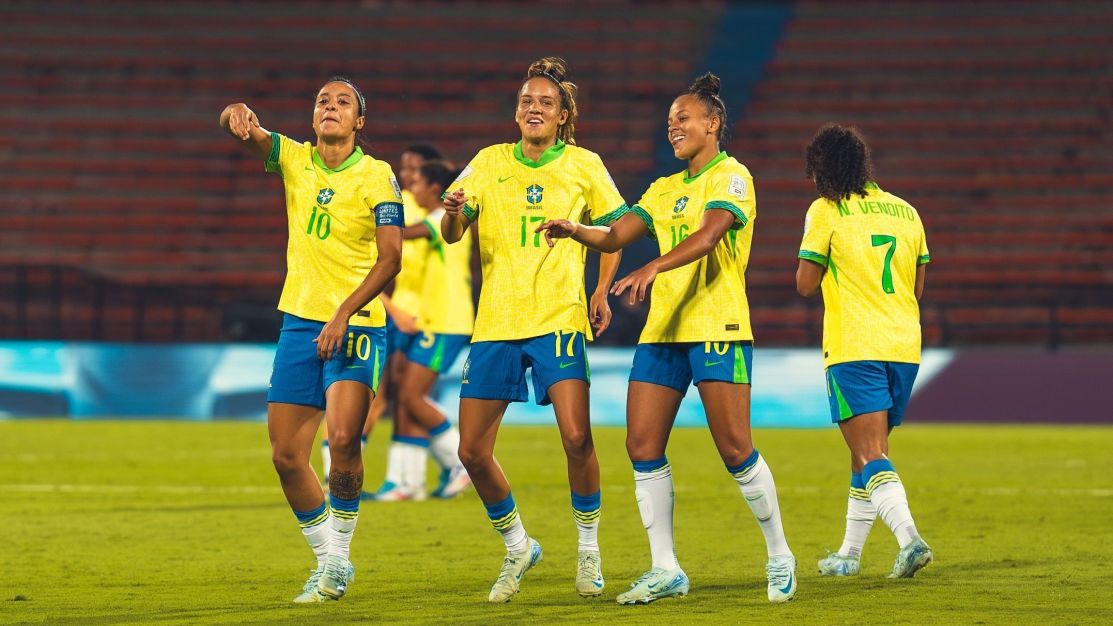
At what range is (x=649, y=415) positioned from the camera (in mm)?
6000

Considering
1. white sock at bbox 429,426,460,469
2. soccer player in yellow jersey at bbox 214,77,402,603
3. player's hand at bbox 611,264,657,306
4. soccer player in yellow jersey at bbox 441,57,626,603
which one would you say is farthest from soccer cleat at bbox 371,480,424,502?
player's hand at bbox 611,264,657,306

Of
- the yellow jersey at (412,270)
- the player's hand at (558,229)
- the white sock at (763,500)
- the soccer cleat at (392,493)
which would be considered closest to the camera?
the player's hand at (558,229)

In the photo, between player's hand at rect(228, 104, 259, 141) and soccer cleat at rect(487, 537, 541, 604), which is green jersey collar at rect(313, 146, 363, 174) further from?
soccer cleat at rect(487, 537, 541, 604)

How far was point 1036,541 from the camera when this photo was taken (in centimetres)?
790

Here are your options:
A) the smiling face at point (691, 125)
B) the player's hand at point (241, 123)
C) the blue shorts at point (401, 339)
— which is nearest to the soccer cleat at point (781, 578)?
the smiling face at point (691, 125)

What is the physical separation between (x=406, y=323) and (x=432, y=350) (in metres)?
0.26

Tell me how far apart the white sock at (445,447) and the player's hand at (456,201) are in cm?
452

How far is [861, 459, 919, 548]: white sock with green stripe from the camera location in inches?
252

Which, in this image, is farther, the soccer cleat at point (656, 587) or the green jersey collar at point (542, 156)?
the green jersey collar at point (542, 156)

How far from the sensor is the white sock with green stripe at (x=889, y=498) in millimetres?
6395

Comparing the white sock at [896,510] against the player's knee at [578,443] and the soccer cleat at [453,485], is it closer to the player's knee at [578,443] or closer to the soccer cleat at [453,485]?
the player's knee at [578,443]

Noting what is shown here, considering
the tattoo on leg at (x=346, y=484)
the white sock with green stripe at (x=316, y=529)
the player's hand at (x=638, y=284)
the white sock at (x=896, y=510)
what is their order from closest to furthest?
the player's hand at (x=638, y=284), the tattoo on leg at (x=346, y=484), the white sock with green stripe at (x=316, y=529), the white sock at (x=896, y=510)

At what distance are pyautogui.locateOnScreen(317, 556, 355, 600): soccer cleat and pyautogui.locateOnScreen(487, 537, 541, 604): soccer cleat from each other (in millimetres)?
555

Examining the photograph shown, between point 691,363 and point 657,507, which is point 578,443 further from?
point 691,363
